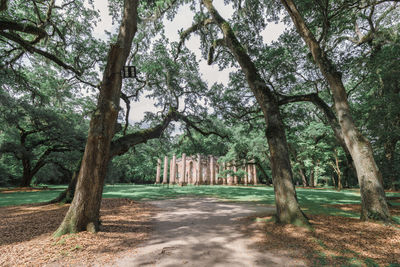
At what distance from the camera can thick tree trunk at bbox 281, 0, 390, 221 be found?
17.9 ft

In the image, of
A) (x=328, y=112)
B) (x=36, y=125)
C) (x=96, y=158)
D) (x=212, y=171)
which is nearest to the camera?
(x=96, y=158)

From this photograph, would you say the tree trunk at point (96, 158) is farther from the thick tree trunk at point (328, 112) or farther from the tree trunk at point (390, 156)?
the tree trunk at point (390, 156)

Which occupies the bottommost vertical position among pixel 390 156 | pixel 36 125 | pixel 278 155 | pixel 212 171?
pixel 212 171

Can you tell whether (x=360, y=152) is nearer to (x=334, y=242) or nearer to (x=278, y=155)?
(x=278, y=155)

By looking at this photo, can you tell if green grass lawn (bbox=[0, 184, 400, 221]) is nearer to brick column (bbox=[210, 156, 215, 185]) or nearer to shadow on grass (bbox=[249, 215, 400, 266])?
shadow on grass (bbox=[249, 215, 400, 266])

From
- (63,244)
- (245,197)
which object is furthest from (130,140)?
(245,197)

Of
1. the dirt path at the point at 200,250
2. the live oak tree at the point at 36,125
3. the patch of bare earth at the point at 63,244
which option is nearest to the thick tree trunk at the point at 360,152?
the dirt path at the point at 200,250

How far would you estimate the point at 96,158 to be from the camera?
4.62 m

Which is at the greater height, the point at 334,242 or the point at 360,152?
the point at 360,152

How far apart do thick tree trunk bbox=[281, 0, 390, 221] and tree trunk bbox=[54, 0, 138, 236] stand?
6.09 metres

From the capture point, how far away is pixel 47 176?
2488 centimetres

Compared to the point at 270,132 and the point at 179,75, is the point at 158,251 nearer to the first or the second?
the point at 270,132

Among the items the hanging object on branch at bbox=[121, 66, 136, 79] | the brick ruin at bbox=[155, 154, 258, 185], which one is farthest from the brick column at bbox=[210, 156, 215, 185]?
the hanging object on branch at bbox=[121, 66, 136, 79]

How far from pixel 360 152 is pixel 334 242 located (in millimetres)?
3437
